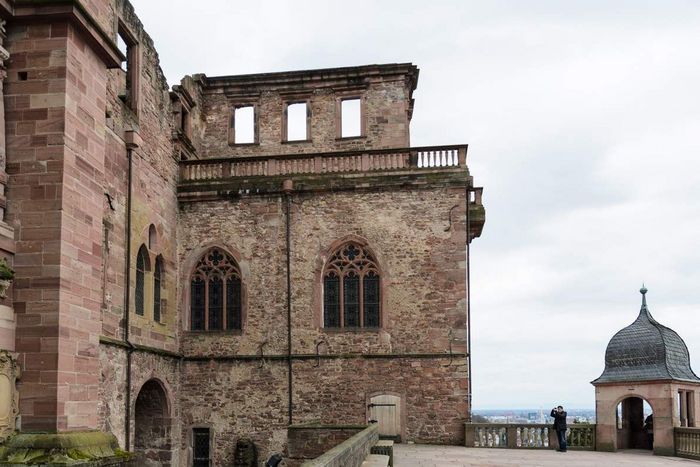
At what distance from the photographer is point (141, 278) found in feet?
68.4

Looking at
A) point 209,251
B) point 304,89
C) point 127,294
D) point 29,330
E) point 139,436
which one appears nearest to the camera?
point 29,330

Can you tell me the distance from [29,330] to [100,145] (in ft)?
8.54

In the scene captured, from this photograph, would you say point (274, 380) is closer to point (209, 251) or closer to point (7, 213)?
point (209, 251)

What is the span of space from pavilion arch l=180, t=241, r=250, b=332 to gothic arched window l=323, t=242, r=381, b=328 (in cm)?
217

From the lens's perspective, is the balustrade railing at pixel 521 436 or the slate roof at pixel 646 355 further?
the balustrade railing at pixel 521 436

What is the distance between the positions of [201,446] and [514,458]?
8.70 metres

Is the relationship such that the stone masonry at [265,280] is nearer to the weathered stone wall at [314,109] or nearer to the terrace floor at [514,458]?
the weathered stone wall at [314,109]

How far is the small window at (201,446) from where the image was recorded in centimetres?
2277

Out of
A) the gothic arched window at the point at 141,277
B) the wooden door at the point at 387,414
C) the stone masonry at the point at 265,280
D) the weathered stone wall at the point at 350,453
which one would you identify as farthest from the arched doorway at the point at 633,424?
the gothic arched window at the point at 141,277

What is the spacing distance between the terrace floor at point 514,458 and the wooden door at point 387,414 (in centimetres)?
62

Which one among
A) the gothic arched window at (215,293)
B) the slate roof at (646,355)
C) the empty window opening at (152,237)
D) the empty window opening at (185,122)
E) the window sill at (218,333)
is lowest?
the slate roof at (646,355)

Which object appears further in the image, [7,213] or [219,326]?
[219,326]

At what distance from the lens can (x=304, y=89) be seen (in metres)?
26.8

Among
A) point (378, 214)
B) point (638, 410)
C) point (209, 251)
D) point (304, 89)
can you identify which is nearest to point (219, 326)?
point (209, 251)
